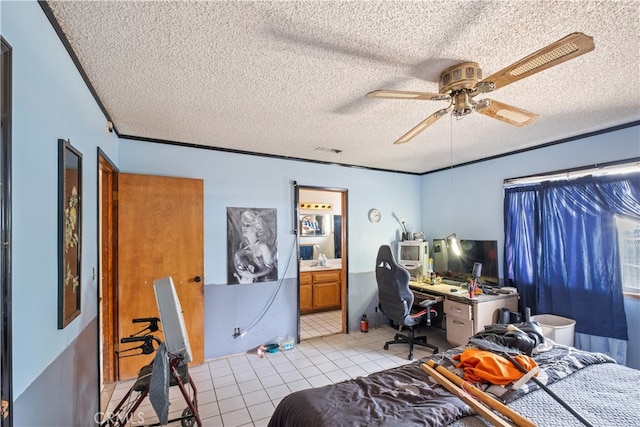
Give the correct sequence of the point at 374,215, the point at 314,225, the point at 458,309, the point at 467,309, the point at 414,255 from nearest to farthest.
Result: 1. the point at 467,309
2. the point at 458,309
3. the point at 414,255
4. the point at 374,215
5. the point at 314,225

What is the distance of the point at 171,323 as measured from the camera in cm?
187

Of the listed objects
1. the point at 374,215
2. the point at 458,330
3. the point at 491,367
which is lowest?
the point at 458,330

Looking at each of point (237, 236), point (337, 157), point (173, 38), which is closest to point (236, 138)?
point (237, 236)

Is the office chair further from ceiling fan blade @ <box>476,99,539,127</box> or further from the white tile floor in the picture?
ceiling fan blade @ <box>476,99,539,127</box>

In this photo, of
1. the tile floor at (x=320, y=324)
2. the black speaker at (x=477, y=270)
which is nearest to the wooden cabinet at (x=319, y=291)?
the tile floor at (x=320, y=324)

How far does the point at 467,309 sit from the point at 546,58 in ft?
8.96

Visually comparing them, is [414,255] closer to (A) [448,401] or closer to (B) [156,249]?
(A) [448,401]

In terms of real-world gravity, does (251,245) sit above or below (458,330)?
above

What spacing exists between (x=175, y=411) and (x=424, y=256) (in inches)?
136

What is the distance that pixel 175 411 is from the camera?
2395 mm

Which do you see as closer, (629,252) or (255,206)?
(629,252)

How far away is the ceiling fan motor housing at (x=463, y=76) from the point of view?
1645mm

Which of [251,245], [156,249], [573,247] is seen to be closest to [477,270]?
[573,247]

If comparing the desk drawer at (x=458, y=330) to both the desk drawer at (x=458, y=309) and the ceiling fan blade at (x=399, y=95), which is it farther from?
the ceiling fan blade at (x=399, y=95)
